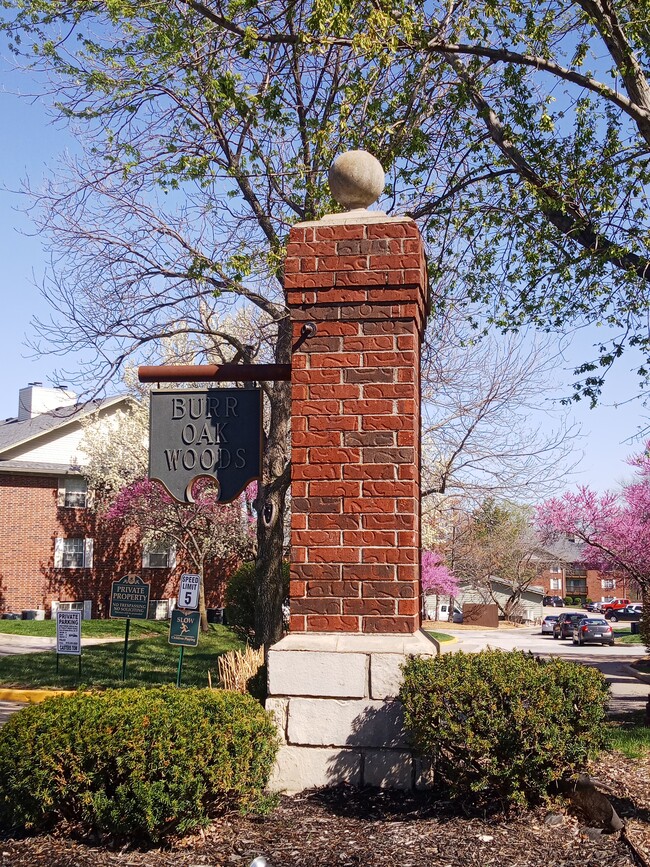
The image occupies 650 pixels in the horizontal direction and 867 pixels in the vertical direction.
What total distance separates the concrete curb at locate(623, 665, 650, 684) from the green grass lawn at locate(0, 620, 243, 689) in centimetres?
962

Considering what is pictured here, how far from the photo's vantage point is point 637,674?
843 inches

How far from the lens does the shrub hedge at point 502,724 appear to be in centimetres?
447

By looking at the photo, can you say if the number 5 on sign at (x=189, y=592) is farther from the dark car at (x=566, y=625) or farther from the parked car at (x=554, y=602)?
the parked car at (x=554, y=602)

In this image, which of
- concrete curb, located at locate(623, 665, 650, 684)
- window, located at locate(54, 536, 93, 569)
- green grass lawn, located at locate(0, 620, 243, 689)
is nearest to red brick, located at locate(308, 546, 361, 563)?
green grass lawn, located at locate(0, 620, 243, 689)

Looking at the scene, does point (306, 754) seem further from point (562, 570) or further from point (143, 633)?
point (562, 570)

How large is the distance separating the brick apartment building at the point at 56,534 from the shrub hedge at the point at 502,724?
27287mm

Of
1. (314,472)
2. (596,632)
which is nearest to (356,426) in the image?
(314,472)

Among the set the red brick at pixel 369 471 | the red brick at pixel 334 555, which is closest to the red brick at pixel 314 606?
the red brick at pixel 334 555

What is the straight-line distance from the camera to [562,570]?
319 feet

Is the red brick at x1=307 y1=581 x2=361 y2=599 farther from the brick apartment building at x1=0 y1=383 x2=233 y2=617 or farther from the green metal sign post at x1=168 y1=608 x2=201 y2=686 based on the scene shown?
the brick apartment building at x1=0 y1=383 x2=233 y2=617

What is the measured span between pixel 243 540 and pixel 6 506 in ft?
30.8

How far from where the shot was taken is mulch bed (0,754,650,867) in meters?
4.07

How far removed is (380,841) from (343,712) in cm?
96

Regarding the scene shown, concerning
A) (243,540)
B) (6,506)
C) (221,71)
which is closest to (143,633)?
(243,540)
